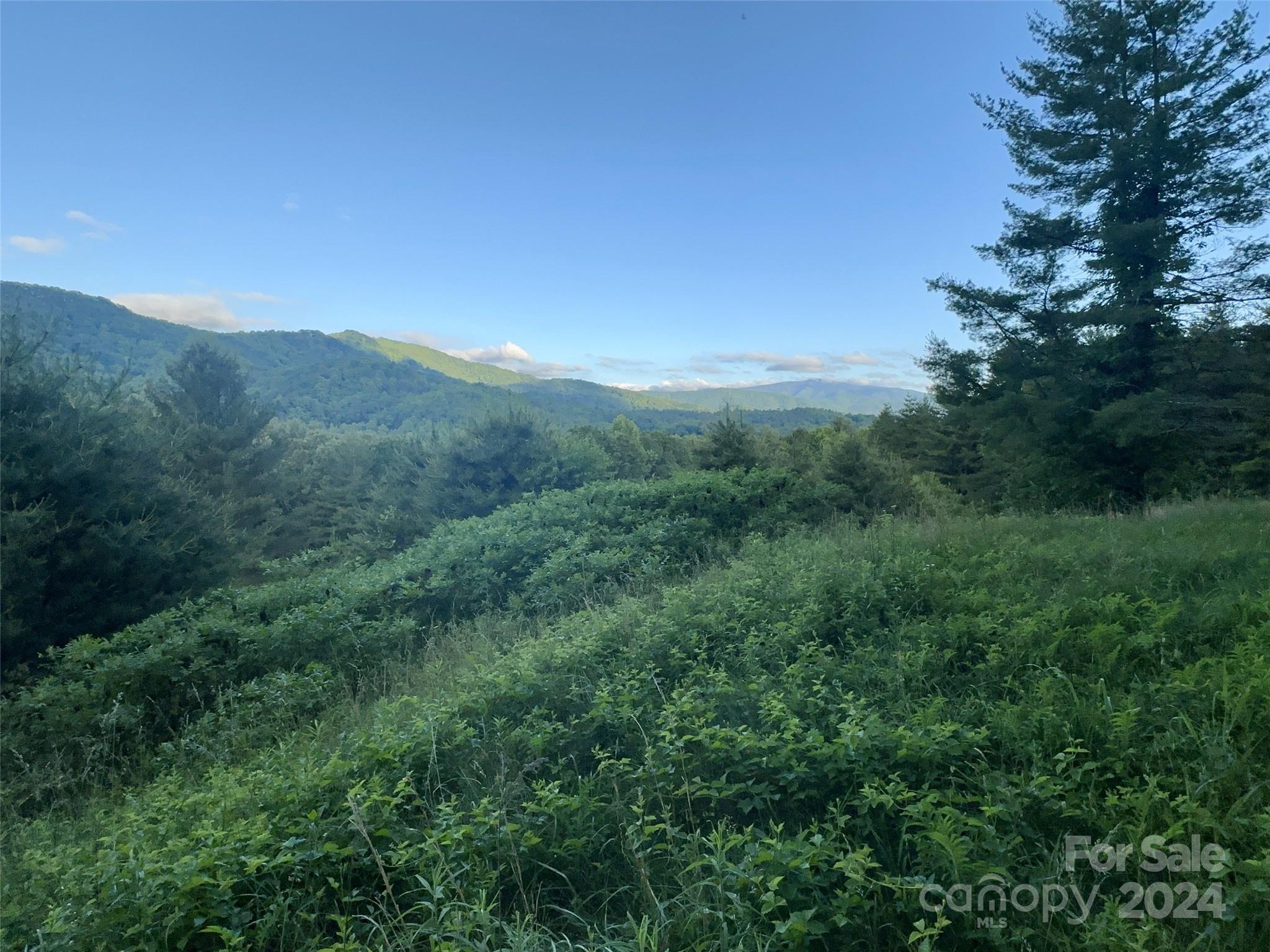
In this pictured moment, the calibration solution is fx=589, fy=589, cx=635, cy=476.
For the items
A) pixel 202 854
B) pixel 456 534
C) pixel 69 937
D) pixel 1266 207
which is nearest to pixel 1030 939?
pixel 202 854

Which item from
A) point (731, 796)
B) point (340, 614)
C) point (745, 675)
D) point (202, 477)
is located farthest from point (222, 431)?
point (731, 796)

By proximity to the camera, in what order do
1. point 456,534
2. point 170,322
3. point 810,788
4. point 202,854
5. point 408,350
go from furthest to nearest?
point 408,350 → point 170,322 → point 456,534 → point 810,788 → point 202,854

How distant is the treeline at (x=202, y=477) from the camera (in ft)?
28.5

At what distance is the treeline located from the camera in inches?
342

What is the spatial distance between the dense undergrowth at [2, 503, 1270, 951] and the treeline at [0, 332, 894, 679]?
669 centimetres

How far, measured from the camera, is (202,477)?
62.2 feet

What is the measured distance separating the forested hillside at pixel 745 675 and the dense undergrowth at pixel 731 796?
0.08 ft

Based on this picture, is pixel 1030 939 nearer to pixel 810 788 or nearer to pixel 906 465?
pixel 810 788

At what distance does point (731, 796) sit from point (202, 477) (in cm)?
2179

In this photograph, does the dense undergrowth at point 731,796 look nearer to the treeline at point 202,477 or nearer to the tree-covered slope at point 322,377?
the treeline at point 202,477

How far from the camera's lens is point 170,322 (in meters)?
88.1

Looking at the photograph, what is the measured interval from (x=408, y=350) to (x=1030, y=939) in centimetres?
21624

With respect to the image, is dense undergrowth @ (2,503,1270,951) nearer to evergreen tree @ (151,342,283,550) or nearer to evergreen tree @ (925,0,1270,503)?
evergreen tree @ (925,0,1270,503)

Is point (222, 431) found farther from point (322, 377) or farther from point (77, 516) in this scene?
point (322, 377)
